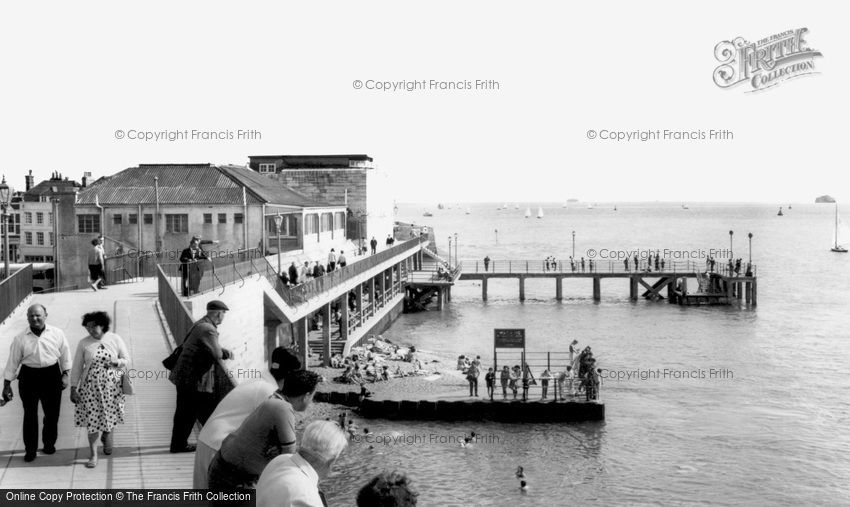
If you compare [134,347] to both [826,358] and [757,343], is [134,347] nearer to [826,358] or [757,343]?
[826,358]

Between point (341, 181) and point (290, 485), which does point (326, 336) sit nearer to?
point (290, 485)

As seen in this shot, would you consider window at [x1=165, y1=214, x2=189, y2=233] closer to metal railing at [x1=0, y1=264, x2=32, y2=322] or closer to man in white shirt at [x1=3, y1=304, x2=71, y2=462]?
metal railing at [x1=0, y1=264, x2=32, y2=322]

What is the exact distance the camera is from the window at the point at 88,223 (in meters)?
39.2

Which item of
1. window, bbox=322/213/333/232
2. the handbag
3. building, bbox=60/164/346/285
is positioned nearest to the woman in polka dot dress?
the handbag

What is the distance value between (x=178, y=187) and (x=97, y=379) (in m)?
32.9

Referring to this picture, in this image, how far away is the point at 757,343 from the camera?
51781mm

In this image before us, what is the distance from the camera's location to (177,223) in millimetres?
39469

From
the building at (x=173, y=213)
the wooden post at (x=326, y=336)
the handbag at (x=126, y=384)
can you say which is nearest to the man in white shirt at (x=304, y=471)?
the handbag at (x=126, y=384)

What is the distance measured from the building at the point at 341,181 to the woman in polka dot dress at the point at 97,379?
56.2 meters

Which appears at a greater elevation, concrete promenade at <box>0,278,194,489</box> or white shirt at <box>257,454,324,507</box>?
white shirt at <box>257,454,324,507</box>

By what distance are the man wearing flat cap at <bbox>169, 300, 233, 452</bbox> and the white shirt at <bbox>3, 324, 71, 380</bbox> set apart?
1442 millimetres

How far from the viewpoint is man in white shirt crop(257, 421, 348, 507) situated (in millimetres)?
4727

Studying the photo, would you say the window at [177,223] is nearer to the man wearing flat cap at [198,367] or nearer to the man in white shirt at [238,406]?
the man wearing flat cap at [198,367]

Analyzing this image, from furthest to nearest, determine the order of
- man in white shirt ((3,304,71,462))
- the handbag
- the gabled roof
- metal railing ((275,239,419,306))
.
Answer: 1. the gabled roof
2. metal railing ((275,239,419,306))
3. the handbag
4. man in white shirt ((3,304,71,462))
